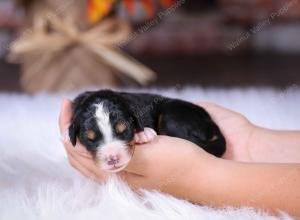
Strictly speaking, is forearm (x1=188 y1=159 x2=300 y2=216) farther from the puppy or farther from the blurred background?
the blurred background

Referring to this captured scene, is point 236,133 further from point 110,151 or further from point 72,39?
point 72,39

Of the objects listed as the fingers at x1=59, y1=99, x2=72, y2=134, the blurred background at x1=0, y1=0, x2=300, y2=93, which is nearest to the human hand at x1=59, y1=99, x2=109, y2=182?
the fingers at x1=59, y1=99, x2=72, y2=134

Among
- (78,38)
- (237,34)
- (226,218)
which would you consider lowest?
(226,218)

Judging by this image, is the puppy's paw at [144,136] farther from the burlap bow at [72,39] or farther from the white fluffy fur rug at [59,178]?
the burlap bow at [72,39]

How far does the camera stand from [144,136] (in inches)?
39.4

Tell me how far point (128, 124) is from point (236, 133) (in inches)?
13.7

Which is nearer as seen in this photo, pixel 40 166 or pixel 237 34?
pixel 40 166

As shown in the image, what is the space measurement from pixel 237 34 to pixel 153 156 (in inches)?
132

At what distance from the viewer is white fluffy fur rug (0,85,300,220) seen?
2.85ft

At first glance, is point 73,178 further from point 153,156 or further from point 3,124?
point 3,124

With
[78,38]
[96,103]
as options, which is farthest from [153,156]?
[78,38]

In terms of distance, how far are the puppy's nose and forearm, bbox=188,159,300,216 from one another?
0.49 feet

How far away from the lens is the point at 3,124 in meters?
1.48

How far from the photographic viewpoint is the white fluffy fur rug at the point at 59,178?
0.87 meters
